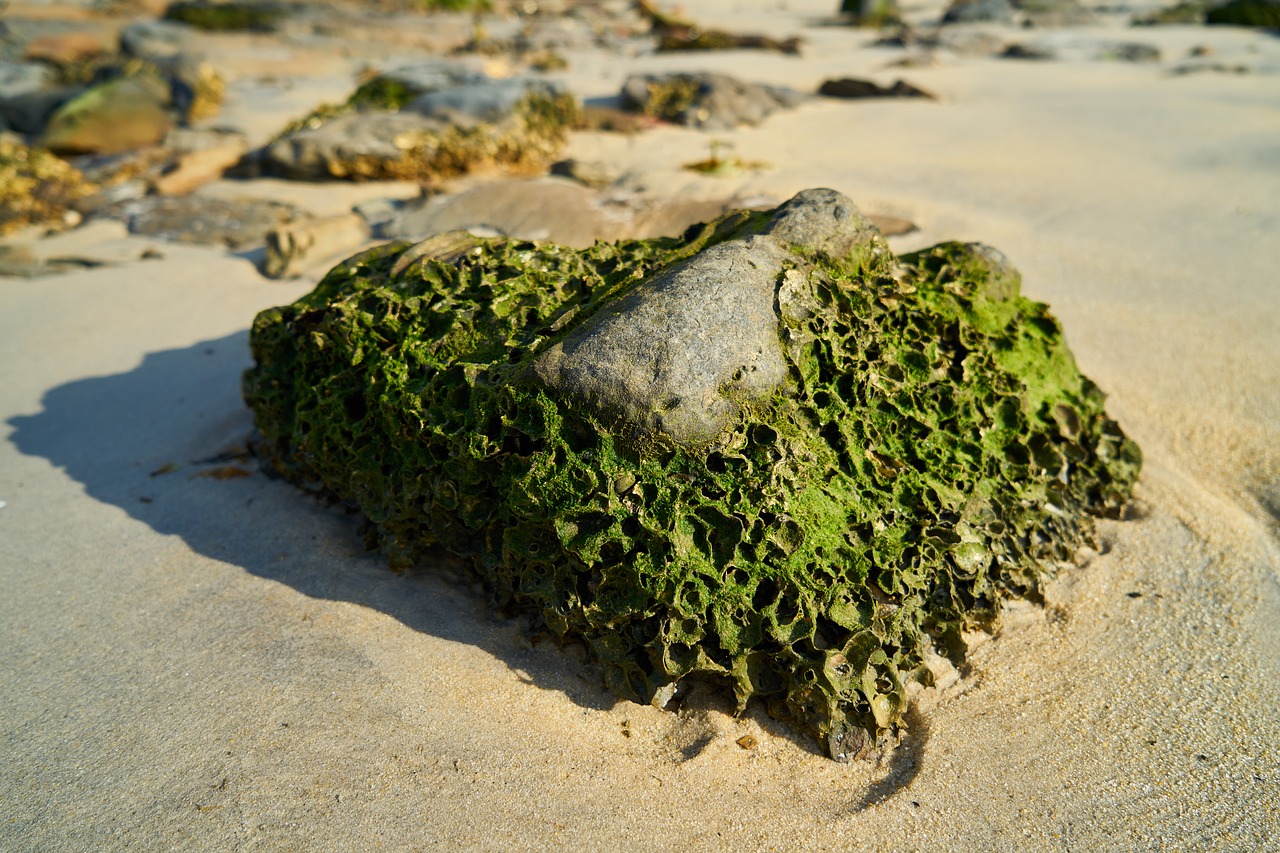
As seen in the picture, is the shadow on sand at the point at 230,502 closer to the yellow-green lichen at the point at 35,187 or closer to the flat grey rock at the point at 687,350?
the flat grey rock at the point at 687,350

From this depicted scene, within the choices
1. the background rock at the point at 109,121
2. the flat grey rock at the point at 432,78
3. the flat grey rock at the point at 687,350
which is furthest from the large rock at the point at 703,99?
the flat grey rock at the point at 687,350

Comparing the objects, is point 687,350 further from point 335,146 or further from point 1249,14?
point 1249,14

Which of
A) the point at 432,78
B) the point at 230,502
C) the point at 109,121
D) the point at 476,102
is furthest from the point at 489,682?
the point at 109,121

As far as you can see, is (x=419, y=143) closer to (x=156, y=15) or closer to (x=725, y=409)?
(x=725, y=409)

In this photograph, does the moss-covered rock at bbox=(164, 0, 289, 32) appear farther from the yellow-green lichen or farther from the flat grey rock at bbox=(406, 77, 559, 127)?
the flat grey rock at bbox=(406, 77, 559, 127)

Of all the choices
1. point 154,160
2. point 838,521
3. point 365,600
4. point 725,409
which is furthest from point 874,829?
point 154,160

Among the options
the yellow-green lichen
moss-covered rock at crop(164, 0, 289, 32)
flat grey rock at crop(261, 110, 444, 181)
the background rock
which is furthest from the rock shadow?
moss-covered rock at crop(164, 0, 289, 32)
